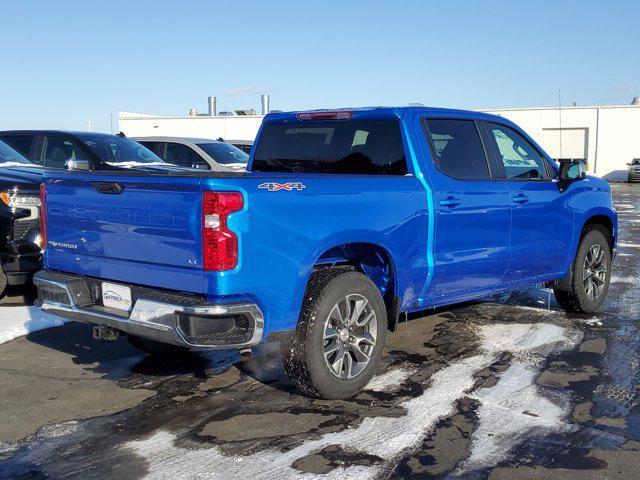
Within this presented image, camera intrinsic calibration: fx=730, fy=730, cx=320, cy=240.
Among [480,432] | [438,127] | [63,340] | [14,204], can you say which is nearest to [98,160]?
[14,204]

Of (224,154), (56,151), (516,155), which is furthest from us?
(224,154)

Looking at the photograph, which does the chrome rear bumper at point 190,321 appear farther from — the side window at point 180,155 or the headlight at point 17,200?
the side window at point 180,155

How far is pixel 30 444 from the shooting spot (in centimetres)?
406

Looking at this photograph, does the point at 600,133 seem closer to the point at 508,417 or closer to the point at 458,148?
the point at 458,148

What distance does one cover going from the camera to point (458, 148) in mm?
5910

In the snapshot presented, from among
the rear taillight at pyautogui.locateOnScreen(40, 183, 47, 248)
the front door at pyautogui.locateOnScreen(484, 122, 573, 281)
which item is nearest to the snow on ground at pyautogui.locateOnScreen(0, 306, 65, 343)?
the rear taillight at pyautogui.locateOnScreen(40, 183, 47, 248)

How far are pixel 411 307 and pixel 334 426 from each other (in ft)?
4.58

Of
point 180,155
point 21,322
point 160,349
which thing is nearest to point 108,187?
point 160,349

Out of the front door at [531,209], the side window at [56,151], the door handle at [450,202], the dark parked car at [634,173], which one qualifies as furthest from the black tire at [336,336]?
the dark parked car at [634,173]

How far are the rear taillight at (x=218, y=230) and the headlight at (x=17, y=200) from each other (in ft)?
13.3

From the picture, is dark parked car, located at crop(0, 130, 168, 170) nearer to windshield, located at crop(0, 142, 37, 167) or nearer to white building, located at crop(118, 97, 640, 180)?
windshield, located at crop(0, 142, 37, 167)

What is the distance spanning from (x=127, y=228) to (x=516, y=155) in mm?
3702

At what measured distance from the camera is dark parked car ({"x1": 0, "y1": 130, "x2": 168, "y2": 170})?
10.3 meters

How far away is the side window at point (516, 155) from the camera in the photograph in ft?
20.8
